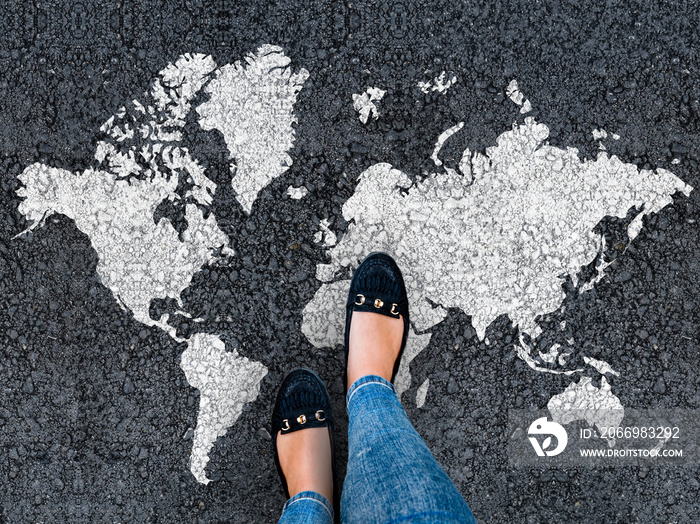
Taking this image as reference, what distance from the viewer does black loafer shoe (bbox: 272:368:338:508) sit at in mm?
1979

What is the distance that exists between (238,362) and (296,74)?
4.16 ft

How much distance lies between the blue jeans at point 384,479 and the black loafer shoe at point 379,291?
0.19 m

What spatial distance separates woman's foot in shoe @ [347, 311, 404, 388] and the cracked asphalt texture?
5.3 inches

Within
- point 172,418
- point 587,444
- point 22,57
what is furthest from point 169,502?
point 22,57

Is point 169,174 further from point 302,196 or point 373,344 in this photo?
point 373,344

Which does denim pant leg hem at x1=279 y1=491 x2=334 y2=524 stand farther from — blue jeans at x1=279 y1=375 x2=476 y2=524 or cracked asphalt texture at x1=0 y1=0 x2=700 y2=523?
cracked asphalt texture at x1=0 y1=0 x2=700 y2=523

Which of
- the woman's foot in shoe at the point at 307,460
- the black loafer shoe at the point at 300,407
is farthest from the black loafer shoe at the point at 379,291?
the woman's foot in shoe at the point at 307,460

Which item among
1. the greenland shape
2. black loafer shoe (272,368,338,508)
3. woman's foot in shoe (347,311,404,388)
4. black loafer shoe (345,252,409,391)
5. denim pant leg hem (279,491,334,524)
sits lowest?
denim pant leg hem (279,491,334,524)

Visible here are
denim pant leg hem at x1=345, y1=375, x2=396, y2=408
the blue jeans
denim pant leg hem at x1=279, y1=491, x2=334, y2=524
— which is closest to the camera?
the blue jeans

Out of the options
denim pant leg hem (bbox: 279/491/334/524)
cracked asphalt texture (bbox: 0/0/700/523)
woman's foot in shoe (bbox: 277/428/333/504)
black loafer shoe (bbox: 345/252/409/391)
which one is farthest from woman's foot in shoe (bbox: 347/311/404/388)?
denim pant leg hem (bbox: 279/491/334/524)

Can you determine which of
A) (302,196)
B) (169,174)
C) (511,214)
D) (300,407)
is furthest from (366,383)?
(169,174)

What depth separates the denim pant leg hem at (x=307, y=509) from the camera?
1806mm

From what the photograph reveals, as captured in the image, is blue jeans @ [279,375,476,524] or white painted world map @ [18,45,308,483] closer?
blue jeans @ [279,375,476,524]

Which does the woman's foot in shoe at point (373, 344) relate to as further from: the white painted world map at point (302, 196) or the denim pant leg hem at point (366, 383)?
the white painted world map at point (302, 196)
